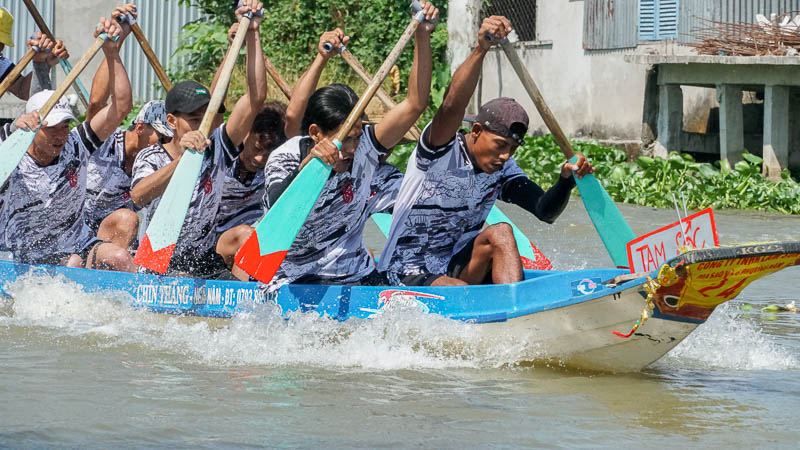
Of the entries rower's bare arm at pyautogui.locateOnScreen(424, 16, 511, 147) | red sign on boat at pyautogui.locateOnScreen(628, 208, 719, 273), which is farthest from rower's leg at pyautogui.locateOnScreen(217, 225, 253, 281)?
red sign on boat at pyautogui.locateOnScreen(628, 208, 719, 273)

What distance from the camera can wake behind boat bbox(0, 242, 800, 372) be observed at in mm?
4895

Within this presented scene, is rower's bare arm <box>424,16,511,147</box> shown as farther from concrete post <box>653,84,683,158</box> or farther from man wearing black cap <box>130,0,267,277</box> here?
concrete post <box>653,84,683,158</box>

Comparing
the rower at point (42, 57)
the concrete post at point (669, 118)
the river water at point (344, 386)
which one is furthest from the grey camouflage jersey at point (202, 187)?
the concrete post at point (669, 118)

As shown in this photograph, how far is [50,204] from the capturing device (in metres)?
7.02

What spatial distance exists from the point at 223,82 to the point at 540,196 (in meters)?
1.69

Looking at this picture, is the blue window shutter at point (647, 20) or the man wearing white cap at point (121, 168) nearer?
the man wearing white cap at point (121, 168)

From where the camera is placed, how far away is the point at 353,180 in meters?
5.67

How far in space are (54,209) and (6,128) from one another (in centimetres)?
67

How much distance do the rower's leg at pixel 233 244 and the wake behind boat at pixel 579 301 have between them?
0.64 feet

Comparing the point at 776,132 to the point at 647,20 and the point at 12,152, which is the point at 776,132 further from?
the point at 12,152

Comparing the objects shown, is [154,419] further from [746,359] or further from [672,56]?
[672,56]

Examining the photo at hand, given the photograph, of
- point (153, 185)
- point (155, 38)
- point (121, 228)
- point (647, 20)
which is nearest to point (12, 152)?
point (121, 228)

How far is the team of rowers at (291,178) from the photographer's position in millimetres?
5629

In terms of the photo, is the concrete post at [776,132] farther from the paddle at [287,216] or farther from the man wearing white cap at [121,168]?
the paddle at [287,216]
